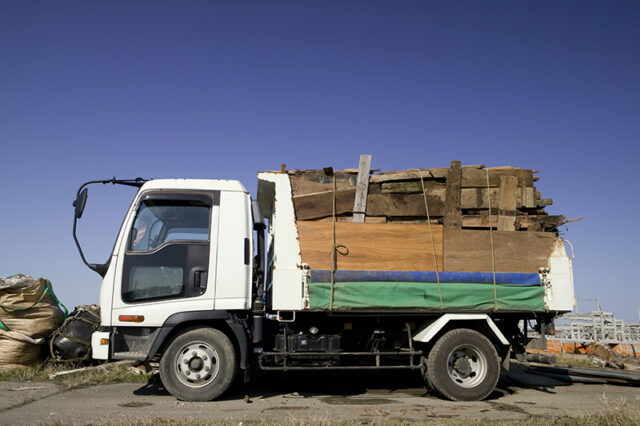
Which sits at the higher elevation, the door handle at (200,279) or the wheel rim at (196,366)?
the door handle at (200,279)

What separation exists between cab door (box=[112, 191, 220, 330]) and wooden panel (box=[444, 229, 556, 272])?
3.34 meters

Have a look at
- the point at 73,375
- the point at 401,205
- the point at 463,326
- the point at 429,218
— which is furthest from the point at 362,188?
the point at 73,375

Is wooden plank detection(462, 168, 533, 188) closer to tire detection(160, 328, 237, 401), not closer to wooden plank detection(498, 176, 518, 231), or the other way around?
wooden plank detection(498, 176, 518, 231)

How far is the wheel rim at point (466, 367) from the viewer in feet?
21.0

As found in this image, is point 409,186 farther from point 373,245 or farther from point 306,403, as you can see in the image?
point 306,403

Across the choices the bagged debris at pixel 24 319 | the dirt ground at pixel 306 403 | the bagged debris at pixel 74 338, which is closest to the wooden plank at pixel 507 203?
the dirt ground at pixel 306 403

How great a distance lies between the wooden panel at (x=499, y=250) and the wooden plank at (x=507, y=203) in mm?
123

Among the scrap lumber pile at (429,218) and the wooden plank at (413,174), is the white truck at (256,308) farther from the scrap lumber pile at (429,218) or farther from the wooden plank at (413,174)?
the wooden plank at (413,174)

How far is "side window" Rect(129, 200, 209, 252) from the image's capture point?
6.14 m

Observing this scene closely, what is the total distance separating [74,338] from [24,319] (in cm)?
87

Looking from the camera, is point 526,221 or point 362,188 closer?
point 362,188

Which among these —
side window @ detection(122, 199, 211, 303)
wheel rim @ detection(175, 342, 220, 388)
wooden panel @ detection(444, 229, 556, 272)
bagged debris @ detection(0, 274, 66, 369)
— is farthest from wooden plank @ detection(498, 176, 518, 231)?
bagged debris @ detection(0, 274, 66, 369)

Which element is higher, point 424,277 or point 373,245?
point 373,245

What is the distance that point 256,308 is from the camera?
6.12m
